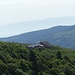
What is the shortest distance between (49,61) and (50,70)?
529 inches

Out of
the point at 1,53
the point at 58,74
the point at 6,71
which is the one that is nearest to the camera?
the point at 6,71

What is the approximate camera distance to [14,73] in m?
82.6

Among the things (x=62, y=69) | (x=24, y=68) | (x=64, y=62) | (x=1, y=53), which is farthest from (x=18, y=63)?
(x=64, y=62)

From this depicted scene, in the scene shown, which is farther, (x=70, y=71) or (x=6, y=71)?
(x=70, y=71)

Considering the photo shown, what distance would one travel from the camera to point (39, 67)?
311ft

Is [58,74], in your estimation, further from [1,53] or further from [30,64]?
[1,53]

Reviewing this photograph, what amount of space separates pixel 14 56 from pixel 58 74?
68.8 feet

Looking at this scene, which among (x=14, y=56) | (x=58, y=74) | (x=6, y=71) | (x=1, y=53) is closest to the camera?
(x=6, y=71)

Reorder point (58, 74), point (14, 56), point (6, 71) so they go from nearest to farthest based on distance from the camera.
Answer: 1. point (6, 71)
2. point (58, 74)
3. point (14, 56)

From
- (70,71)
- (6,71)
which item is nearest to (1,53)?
(6,71)

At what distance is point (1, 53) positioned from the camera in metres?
98.1

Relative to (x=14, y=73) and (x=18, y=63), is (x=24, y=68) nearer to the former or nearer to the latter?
(x=18, y=63)

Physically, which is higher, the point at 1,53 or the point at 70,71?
the point at 1,53

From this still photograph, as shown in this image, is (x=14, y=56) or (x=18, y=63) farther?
(x=14, y=56)
